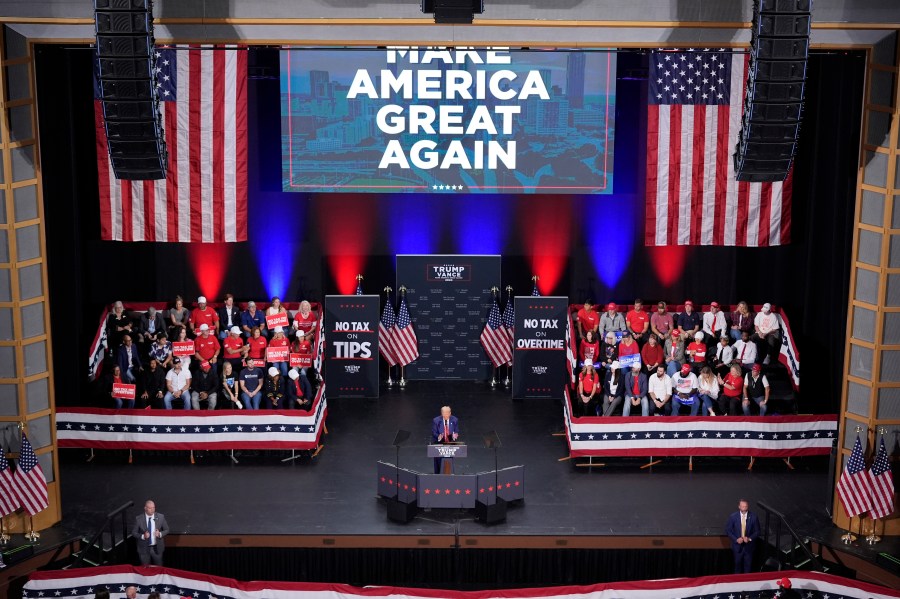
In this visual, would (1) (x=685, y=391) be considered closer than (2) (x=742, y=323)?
Yes

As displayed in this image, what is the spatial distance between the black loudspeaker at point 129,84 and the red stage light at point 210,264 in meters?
8.00

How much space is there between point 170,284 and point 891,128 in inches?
483

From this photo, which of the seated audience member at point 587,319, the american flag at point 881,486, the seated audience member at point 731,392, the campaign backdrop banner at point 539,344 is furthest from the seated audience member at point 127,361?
the american flag at point 881,486

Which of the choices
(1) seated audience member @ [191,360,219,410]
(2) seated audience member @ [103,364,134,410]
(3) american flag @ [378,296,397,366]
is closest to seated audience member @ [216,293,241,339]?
(1) seated audience member @ [191,360,219,410]

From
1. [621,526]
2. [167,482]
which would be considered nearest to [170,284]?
[167,482]

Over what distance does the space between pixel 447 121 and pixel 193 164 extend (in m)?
4.03

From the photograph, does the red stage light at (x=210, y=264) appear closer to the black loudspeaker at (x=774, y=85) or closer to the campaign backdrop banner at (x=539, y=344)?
the campaign backdrop banner at (x=539, y=344)

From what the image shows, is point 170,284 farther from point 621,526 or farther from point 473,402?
point 621,526

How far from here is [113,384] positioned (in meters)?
19.0

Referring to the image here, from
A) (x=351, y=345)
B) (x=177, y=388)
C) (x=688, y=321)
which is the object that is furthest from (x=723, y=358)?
(x=177, y=388)

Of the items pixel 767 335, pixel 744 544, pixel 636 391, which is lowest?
pixel 744 544

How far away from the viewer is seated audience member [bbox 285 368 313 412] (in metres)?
19.4

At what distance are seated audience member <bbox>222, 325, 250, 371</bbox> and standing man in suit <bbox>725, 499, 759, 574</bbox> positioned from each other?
27.3 ft

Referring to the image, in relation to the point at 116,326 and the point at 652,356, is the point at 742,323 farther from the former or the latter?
the point at 116,326
